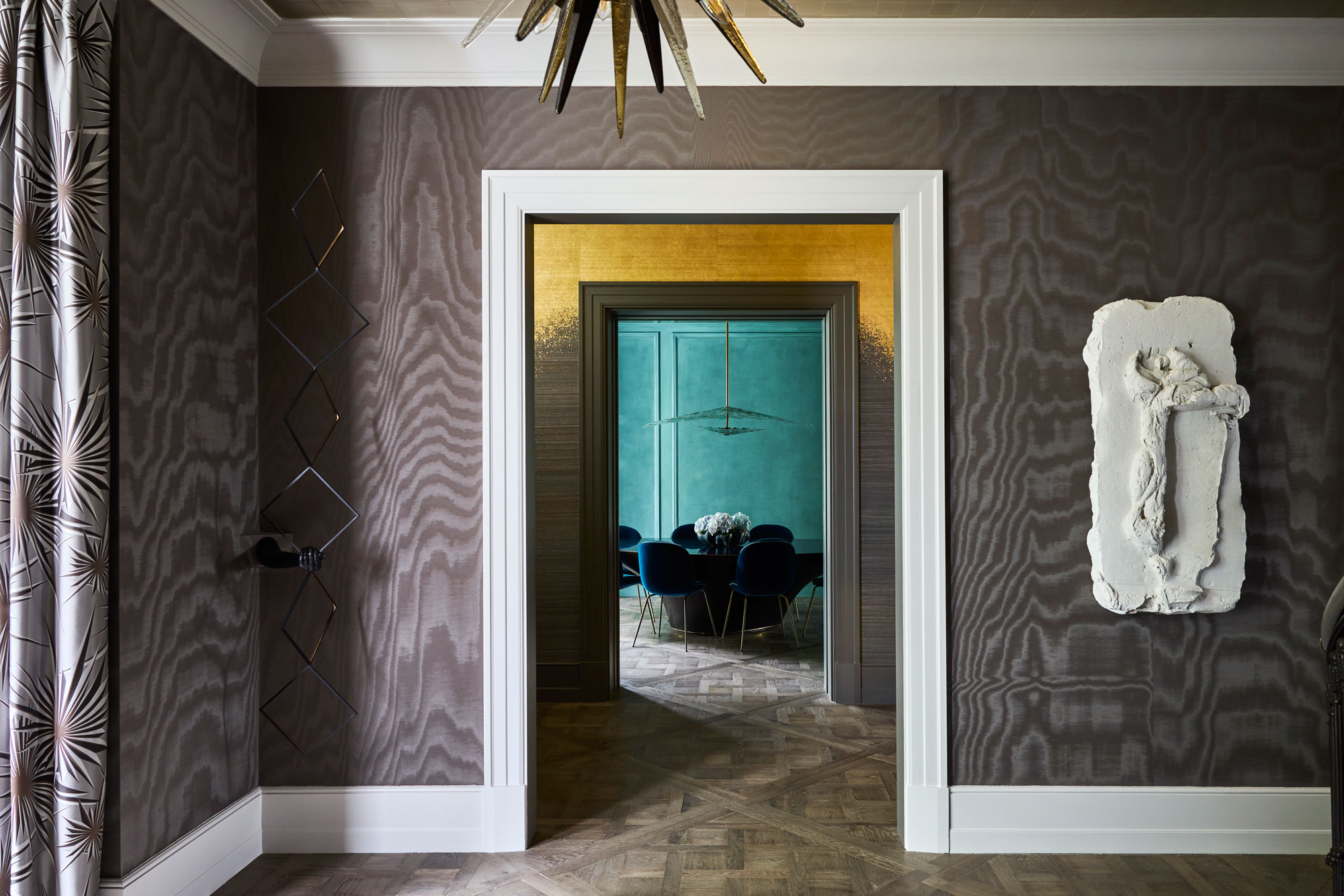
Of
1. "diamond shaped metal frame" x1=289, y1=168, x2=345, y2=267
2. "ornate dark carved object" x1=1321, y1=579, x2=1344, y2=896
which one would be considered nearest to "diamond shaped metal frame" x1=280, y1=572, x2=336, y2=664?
"diamond shaped metal frame" x1=289, y1=168, x2=345, y2=267

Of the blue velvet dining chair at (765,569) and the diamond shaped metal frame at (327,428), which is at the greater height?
the diamond shaped metal frame at (327,428)

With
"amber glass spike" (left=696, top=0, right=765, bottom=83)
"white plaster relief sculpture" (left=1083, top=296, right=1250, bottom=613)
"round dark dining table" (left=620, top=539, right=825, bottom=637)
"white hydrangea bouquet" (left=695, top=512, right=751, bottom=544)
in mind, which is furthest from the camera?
"white hydrangea bouquet" (left=695, top=512, right=751, bottom=544)

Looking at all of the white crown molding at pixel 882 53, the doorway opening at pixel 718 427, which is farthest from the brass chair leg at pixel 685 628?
the white crown molding at pixel 882 53

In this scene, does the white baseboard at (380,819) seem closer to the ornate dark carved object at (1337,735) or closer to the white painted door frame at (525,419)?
the white painted door frame at (525,419)

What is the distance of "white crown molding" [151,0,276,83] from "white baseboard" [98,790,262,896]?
2.40 m

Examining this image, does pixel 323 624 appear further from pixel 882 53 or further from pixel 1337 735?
pixel 1337 735

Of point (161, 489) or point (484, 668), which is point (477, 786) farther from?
point (161, 489)

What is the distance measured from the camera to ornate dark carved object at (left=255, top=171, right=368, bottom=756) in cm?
284

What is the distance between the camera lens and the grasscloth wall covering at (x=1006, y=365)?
9.15ft

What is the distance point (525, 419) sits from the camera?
112 inches

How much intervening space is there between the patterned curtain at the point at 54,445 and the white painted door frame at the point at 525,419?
110 cm

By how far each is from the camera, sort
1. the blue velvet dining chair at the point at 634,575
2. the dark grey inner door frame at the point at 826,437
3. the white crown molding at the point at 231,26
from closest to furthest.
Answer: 1. the white crown molding at the point at 231,26
2. the dark grey inner door frame at the point at 826,437
3. the blue velvet dining chair at the point at 634,575

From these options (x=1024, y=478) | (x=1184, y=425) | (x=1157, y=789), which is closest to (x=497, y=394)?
(x=1024, y=478)

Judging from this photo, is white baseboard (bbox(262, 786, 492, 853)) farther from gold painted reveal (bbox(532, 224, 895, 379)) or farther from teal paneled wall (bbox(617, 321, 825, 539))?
teal paneled wall (bbox(617, 321, 825, 539))
